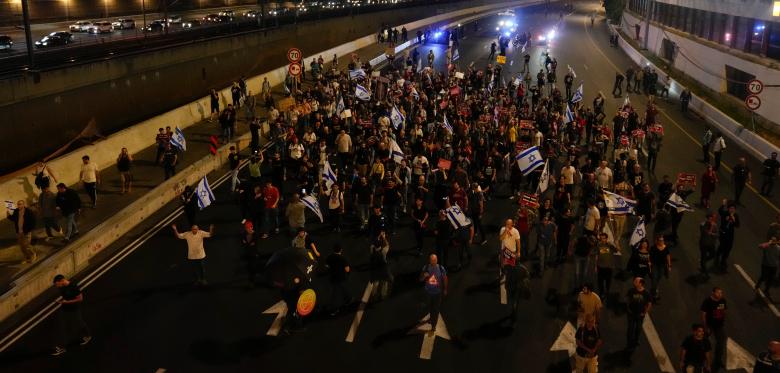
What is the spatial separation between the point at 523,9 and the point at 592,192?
345ft

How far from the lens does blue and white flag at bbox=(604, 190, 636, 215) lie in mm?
15422

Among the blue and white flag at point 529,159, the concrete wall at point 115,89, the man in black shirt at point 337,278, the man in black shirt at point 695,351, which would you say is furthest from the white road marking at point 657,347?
the concrete wall at point 115,89

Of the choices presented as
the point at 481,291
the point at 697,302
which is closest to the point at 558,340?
the point at 481,291

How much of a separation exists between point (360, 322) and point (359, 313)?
0.36m

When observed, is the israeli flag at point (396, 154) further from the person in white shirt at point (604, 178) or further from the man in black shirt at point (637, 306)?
the man in black shirt at point (637, 306)

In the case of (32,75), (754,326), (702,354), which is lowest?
(754,326)

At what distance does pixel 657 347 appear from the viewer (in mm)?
11781

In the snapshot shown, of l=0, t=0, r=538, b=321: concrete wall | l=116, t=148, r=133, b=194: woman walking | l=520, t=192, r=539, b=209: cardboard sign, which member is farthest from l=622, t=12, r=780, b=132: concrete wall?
l=116, t=148, r=133, b=194: woman walking

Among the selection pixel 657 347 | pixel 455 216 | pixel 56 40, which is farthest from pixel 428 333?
pixel 56 40

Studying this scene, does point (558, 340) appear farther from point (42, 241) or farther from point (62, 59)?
point (62, 59)

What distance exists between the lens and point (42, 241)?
15.7 metres

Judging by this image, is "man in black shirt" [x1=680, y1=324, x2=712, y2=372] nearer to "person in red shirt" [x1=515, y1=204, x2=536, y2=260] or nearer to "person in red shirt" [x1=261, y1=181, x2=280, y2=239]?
"person in red shirt" [x1=515, y1=204, x2=536, y2=260]

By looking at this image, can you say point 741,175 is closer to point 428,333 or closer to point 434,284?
point 434,284

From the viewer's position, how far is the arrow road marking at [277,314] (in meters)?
12.1
